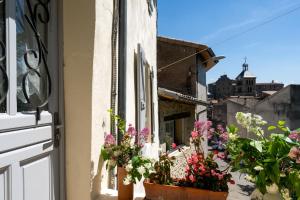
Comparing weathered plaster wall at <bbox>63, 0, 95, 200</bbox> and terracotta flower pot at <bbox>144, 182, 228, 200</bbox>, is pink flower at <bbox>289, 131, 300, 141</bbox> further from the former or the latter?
weathered plaster wall at <bbox>63, 0, 95, 200</bbox>

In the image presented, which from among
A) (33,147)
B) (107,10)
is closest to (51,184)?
(33,147)

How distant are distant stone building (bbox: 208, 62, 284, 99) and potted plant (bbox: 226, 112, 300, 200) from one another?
57.6 meters

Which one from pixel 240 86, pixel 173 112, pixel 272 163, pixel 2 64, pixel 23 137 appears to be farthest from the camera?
pixel 240 86

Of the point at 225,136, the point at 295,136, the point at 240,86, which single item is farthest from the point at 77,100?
the point at 240,86

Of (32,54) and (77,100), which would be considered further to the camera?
(77,100)

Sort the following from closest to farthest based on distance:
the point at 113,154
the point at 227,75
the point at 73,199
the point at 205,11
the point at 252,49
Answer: the point at 73,199 < the point at 113,154 < the point at 205,11 < the point at 252,49 < the point at 227,75

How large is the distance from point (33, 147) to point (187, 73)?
1259 cm

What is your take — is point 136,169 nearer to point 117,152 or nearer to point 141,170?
point 141,170

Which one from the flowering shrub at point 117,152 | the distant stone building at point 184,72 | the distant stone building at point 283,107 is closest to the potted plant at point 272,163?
the flowering shrub at point 117,152

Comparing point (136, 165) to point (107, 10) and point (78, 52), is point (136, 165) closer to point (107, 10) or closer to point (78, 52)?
point (78, 52)

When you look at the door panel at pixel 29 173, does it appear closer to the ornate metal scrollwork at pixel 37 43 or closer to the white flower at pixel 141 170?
the ornate metal scrollwork at pixel 37 43

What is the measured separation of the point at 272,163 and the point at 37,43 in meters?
1.48

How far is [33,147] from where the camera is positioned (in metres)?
1.55

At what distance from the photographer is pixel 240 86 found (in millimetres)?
65312
